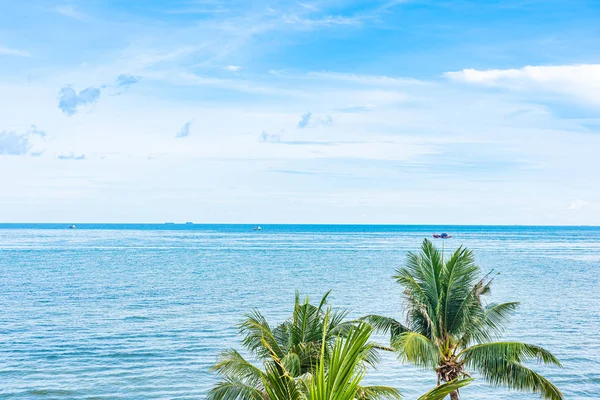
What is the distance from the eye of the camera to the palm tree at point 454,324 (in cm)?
1773

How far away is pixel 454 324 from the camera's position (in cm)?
1906

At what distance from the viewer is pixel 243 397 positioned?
14.7 meters

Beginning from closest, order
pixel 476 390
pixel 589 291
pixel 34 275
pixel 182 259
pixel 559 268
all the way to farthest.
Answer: pixel 476 390
pixel 589 291
pixel 34 275
pixel 559 268
pixel 182 259

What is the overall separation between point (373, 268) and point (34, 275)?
44846 mm

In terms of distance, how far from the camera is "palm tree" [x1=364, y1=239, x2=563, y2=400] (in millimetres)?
17734

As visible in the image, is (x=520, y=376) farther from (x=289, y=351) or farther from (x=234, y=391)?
(x=234, y=391)

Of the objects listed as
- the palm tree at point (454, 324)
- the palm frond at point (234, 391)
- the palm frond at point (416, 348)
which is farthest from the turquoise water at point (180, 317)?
the palm frond at point (234, 391)

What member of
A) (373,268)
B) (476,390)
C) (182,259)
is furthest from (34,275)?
(476,390)

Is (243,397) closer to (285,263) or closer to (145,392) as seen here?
(145,392)

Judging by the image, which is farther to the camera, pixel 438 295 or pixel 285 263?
pixel 285 263

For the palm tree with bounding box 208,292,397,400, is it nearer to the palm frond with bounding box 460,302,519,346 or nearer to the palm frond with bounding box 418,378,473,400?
the palm frond with bounding box 460,302,519,346

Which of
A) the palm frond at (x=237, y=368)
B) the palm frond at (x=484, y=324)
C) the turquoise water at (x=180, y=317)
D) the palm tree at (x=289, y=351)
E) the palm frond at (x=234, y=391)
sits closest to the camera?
the palm frond at (x=234, y=391)

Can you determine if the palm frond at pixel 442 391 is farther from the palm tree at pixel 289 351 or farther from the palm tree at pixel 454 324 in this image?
the palm tree at pixel 454 324

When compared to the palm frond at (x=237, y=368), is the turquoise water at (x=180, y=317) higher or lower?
lower
